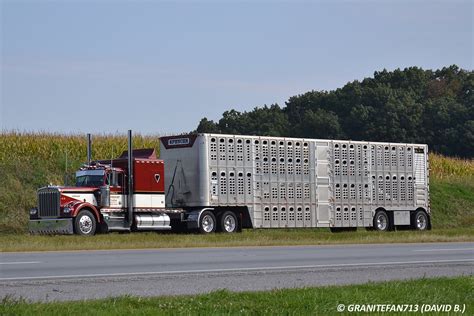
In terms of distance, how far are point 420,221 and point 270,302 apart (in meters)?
30.9

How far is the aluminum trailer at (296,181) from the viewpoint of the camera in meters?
35.2

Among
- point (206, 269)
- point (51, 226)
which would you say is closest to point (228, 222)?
point (51, 226)

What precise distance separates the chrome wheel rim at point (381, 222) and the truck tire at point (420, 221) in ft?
5.25

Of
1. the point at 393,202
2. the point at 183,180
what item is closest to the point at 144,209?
the point at 183,180

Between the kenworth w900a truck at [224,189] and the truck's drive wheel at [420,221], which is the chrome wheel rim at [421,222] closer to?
the truck's drive wheel at [420,221]

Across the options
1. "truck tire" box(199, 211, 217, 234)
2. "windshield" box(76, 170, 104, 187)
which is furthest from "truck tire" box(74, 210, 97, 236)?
"truck tire" box(199, 211, 217, 234)

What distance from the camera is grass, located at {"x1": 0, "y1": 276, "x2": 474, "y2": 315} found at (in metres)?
10.9

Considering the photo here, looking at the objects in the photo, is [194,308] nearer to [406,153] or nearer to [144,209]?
[144,209]

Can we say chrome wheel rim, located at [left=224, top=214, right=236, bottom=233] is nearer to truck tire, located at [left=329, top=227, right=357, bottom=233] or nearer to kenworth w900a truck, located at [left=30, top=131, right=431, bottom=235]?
kenworth w900a truck, located at [left=30, top=131, right=431, bottom=235]

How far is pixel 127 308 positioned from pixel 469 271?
8.16 metres

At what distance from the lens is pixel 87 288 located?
13.6m

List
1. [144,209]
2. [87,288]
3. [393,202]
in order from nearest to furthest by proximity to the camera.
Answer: [87,288] < [144,209] < [393,202]

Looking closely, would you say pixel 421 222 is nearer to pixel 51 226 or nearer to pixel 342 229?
pixel 342 229

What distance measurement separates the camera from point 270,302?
1170 centimetres
